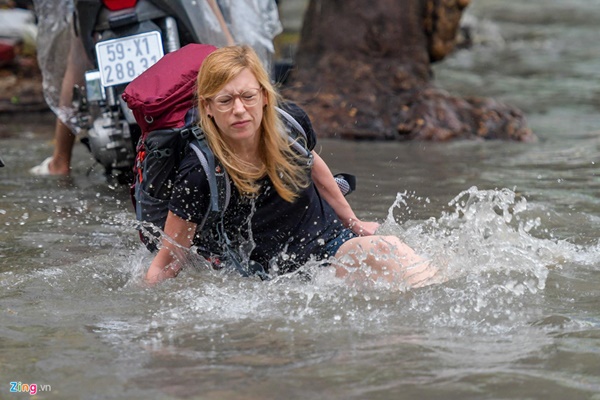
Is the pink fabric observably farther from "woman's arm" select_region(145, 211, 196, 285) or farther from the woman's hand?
the woman's hand

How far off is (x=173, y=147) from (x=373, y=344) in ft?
3.95

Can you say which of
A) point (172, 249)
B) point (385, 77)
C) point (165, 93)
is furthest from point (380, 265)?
point (385, 77)

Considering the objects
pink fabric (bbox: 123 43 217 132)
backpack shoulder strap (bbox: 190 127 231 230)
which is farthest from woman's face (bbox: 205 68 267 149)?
pink fabric (bbox: 123 43 217 132)

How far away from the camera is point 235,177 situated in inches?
168

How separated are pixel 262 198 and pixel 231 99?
18.5 inches

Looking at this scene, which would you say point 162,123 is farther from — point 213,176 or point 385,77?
point 385,77

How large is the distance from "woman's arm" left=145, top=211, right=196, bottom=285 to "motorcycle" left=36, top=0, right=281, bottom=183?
162 centimetres

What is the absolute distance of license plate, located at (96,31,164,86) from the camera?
601cm

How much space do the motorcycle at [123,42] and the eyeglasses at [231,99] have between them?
1.82 m

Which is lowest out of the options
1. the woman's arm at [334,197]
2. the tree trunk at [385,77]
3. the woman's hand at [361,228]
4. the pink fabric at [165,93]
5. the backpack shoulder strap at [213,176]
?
the tree trunk at [385,77]

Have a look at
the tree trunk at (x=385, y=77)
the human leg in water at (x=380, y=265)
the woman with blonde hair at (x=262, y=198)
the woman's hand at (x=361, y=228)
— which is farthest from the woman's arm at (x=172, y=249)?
the tree trunk at (x=385, y=77)

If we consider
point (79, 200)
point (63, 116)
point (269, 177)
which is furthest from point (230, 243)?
point (63, 116)

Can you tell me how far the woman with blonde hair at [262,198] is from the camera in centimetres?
422

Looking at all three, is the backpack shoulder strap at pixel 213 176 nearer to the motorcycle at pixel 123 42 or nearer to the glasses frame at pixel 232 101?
the glasses frame at pixel 232 101
